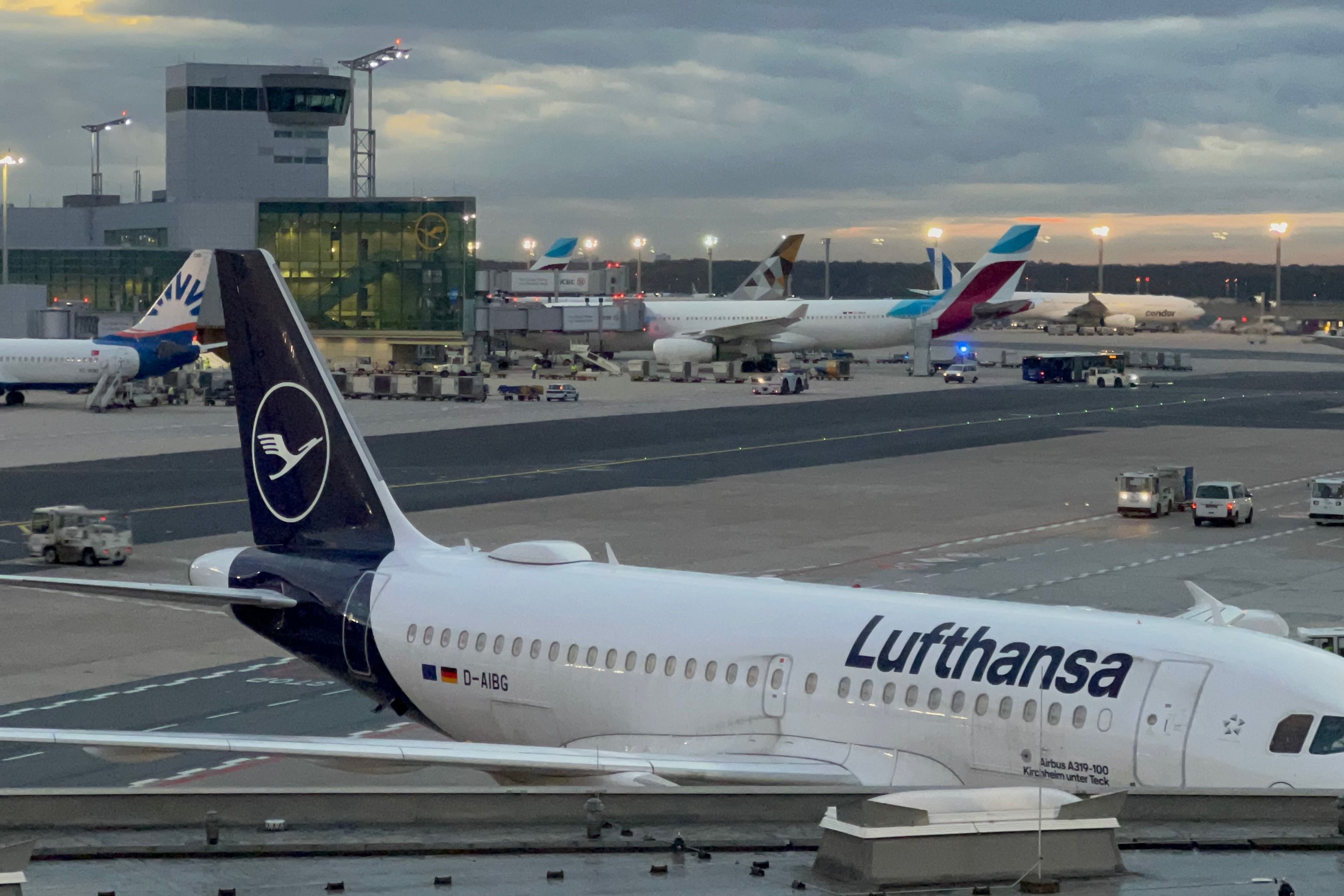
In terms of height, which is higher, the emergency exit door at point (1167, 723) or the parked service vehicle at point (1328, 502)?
the emergency exit door at point (1167, 723)

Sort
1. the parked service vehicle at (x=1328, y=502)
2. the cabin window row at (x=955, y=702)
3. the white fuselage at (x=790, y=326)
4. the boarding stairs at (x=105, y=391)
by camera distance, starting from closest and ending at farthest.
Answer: the cabin window row at (x=955, y=702) < the parked service vehicle at (x=1328, y=502) < the boarding stairs at (x=105, y=391) < the white fuselage at (x=790, y=326)

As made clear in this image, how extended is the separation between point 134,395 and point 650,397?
100 feet

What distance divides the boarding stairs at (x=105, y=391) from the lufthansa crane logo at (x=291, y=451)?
69.8 metres

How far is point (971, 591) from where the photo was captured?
40.0 m

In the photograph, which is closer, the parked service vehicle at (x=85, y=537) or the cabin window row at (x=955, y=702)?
the cabin window row at (x=955, y=702)

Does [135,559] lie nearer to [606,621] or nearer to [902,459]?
[606,621]

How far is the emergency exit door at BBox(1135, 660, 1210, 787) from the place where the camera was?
16.3 m

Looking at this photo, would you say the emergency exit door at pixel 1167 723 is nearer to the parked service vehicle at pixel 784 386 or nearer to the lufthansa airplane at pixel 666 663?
the lufthansa airplane at pixel 666 663

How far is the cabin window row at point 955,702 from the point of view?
1708 cm

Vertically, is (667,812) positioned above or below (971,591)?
above

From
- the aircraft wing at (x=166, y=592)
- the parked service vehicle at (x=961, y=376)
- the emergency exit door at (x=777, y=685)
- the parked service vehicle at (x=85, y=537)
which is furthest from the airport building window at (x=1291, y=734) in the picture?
the parked service vehicle at (x=961, y=376)

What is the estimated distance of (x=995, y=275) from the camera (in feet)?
416

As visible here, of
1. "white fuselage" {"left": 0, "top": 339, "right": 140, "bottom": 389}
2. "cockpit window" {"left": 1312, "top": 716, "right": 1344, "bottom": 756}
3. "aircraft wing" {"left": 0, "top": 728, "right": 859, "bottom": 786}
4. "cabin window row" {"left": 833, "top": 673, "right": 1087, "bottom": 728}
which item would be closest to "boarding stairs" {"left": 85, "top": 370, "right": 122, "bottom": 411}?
"white fuselage" {"left": 0, "top": 339, "right": 140, "bottom": 389}

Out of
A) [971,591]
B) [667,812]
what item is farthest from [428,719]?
[971,591]
